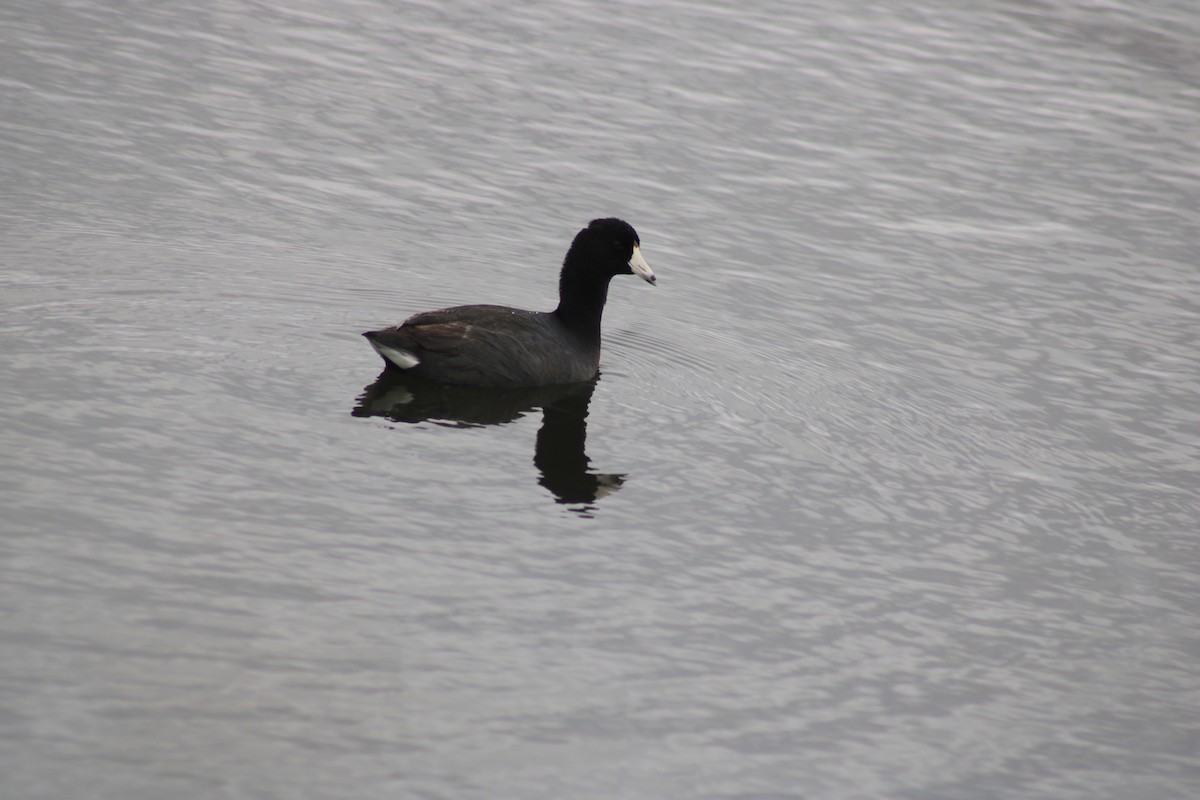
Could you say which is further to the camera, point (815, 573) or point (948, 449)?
point (948, 449)

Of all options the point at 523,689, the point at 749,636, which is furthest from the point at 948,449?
the point at 523,689

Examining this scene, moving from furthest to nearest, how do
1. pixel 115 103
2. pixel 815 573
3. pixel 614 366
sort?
1. pixel 115 103
2. pixel 614 366
3. pixel 815 573

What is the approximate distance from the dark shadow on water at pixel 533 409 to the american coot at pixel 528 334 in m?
0.13

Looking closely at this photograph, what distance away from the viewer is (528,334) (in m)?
11.6

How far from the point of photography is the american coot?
1120 centimetres

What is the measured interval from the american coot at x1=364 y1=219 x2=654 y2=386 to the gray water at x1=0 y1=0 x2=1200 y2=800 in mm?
386

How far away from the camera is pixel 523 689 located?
7316 millimetres

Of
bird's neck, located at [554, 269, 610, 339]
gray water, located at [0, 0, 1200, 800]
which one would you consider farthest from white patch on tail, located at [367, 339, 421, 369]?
bird's neck, located at [554, 269, 610, 339]

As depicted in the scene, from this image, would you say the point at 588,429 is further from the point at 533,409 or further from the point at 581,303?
the point at 581,303

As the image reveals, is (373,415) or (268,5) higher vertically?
(268,5)

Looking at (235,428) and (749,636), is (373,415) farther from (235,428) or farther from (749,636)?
(749,636)

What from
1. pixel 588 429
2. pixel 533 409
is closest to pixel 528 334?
pixel 533 409

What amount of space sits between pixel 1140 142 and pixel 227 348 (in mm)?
12520

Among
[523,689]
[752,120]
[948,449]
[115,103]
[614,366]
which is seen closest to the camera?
[523,689]
